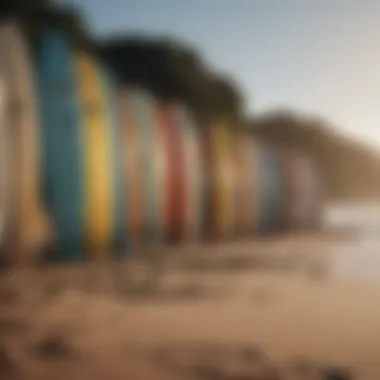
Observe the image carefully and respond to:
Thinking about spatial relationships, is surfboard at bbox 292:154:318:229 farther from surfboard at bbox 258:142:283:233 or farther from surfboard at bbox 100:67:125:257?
surfboard at bbox 100:67:125:257

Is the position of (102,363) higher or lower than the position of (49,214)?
lower

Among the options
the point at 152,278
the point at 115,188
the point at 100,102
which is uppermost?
the point at 100,102

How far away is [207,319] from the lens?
85 centimetres

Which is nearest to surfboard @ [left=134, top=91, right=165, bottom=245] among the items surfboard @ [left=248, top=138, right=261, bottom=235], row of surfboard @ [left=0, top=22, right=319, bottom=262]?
row of surfboard @ [left=0, top=22, right=319, bottom=262]

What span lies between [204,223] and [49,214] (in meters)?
0.20

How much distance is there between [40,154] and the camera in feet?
2.89

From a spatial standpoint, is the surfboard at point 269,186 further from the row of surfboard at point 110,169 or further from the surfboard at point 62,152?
the surfboard at point 62,152

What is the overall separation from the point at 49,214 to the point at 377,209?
0.41m

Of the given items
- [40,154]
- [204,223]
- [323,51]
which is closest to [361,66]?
[323,51]

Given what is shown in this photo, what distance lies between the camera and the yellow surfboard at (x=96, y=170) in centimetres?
89

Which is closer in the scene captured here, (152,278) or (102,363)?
(102,363)

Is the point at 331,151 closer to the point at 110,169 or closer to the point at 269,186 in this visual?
the point at 269,186

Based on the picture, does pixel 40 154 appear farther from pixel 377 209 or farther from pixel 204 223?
pixel 377 209

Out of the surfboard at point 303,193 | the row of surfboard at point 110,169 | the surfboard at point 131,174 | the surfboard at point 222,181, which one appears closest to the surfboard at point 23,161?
the row of surfboard at point 110,169
